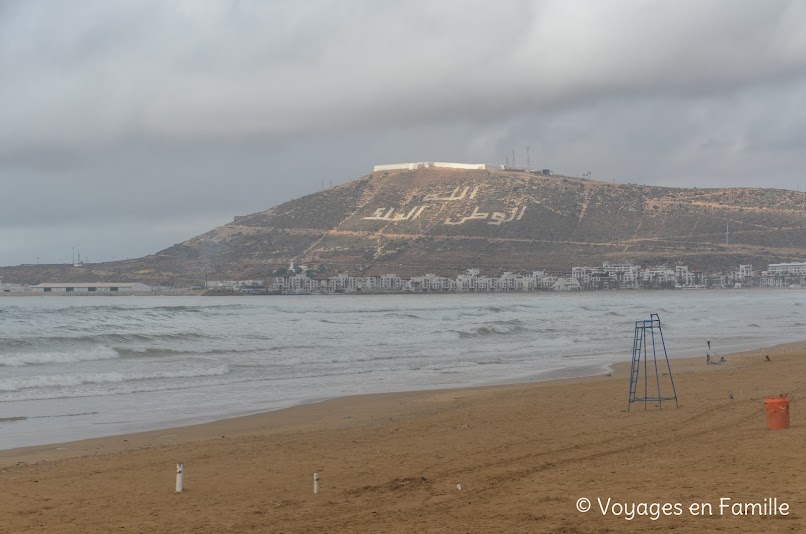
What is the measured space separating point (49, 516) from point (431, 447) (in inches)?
187

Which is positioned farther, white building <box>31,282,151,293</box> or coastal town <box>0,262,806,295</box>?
white building <box>31,282,151,293</box>

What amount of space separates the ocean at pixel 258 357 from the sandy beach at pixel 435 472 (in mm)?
2713

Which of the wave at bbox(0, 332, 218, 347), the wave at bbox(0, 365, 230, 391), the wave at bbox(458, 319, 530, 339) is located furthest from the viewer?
the wave at bbox(458, 319, 530, 339)

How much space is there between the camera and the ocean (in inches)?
651

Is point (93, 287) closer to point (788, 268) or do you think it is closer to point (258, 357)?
point (788, 268)

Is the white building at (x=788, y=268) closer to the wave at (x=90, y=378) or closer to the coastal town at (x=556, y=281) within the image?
the coastal town at (x=556, y=281)

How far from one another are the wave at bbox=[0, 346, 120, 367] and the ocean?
0.19ft

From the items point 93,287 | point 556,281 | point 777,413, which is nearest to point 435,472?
point 777,413

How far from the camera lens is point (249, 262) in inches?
5546

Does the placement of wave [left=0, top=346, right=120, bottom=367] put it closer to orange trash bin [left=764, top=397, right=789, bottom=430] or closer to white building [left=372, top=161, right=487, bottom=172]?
orange trash bin [left=764, top=397, right=789, bottom=430]

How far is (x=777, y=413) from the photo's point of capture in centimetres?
1066

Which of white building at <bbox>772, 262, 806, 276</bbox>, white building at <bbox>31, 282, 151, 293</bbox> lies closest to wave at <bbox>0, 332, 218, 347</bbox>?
white building at <bbox>31, 282, 151, 293</bbox>

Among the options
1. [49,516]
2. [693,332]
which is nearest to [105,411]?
[49,516]

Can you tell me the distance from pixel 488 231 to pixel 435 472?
12083 centimetres
